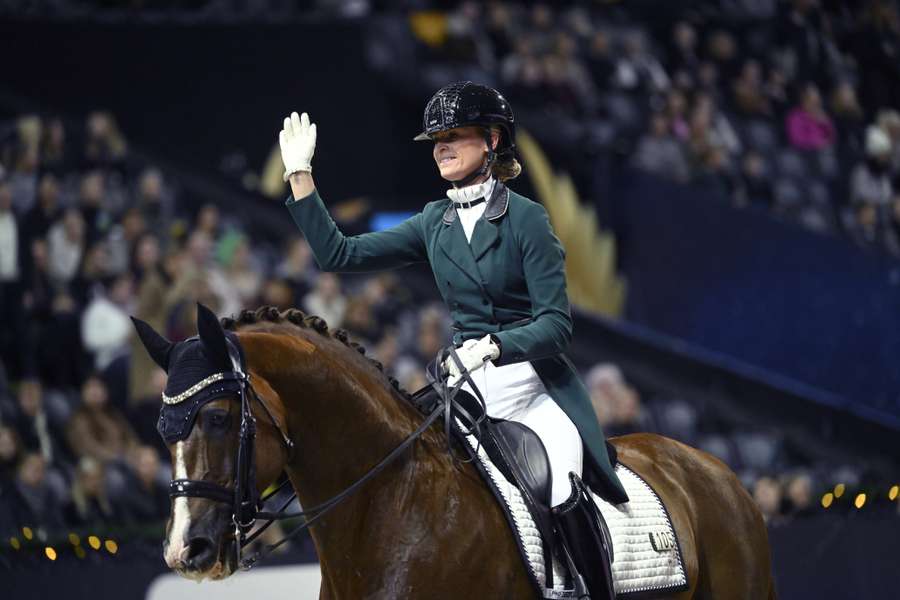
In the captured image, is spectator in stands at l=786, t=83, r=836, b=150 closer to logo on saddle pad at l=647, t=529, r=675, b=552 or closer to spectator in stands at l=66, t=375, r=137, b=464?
spectator in stands at l=66, t=375, r=137, b=464

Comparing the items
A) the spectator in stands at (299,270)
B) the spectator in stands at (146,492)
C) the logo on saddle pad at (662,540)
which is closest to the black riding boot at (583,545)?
the logo on saddle pad at (662,540)

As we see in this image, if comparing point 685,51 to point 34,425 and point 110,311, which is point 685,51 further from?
point 34,425

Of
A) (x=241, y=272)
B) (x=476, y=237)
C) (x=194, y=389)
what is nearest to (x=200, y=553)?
(x=194, y=389)

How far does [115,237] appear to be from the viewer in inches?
412


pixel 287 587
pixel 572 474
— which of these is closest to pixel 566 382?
pixel 572 474

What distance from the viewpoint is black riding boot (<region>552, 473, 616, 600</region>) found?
443 centimetres

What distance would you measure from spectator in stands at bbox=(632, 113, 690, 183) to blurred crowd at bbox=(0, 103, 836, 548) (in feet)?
8.75

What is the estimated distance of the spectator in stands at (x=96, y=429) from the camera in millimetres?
9219

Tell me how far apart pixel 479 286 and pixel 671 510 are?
119 centimetres

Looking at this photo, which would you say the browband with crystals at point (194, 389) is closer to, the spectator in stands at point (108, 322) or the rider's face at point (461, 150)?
the rider's face at point (461, 150)

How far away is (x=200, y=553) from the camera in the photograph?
3.74 metres

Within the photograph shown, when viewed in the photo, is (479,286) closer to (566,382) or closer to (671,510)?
(566,382)

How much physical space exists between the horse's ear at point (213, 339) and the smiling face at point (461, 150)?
1.04 m

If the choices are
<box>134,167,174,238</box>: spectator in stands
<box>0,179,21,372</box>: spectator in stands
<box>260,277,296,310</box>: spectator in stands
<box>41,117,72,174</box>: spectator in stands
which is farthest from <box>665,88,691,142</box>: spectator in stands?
<box>0,179,21,372</box>: spectator in stands
